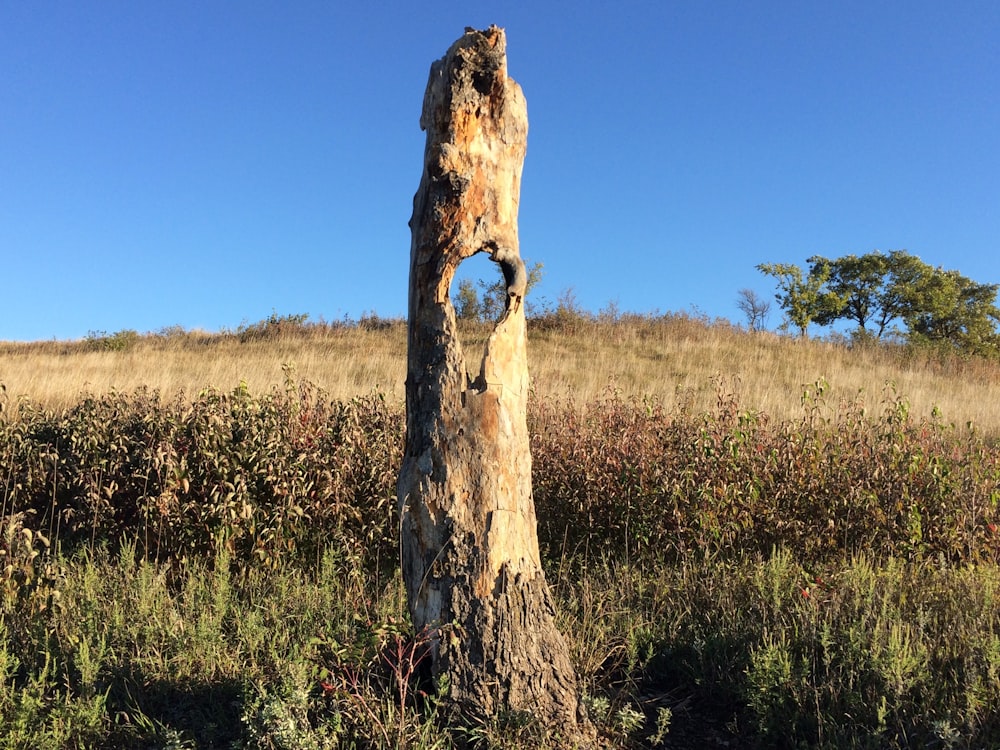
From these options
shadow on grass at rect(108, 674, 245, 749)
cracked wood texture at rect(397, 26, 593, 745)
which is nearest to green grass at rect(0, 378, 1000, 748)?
shadow on grass at rect(108, 674, 245, 749)

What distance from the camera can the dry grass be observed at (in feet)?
38.4

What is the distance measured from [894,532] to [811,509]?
663mm

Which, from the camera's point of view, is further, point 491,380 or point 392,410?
point 392,410

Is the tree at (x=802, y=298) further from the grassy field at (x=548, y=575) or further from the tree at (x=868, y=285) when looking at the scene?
the grassy field at (x=548, y=575)

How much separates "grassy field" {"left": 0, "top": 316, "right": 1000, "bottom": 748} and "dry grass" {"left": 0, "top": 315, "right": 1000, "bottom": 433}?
135 inches

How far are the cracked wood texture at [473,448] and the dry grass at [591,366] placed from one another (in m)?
6.54

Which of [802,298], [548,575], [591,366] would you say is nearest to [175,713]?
[548,575]

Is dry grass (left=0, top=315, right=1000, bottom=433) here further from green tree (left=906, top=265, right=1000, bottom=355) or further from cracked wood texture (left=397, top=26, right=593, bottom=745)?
green tree (left=906, top=265, right=1000, bottom=355)

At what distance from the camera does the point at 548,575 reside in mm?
5770

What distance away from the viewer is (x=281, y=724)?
2.93 metres

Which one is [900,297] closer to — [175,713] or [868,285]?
[868,285]

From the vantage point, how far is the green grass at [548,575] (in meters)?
3.43

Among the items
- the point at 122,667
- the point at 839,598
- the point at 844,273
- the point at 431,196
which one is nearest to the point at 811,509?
the point at 839,598

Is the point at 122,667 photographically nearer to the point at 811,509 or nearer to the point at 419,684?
the point at 419,684
